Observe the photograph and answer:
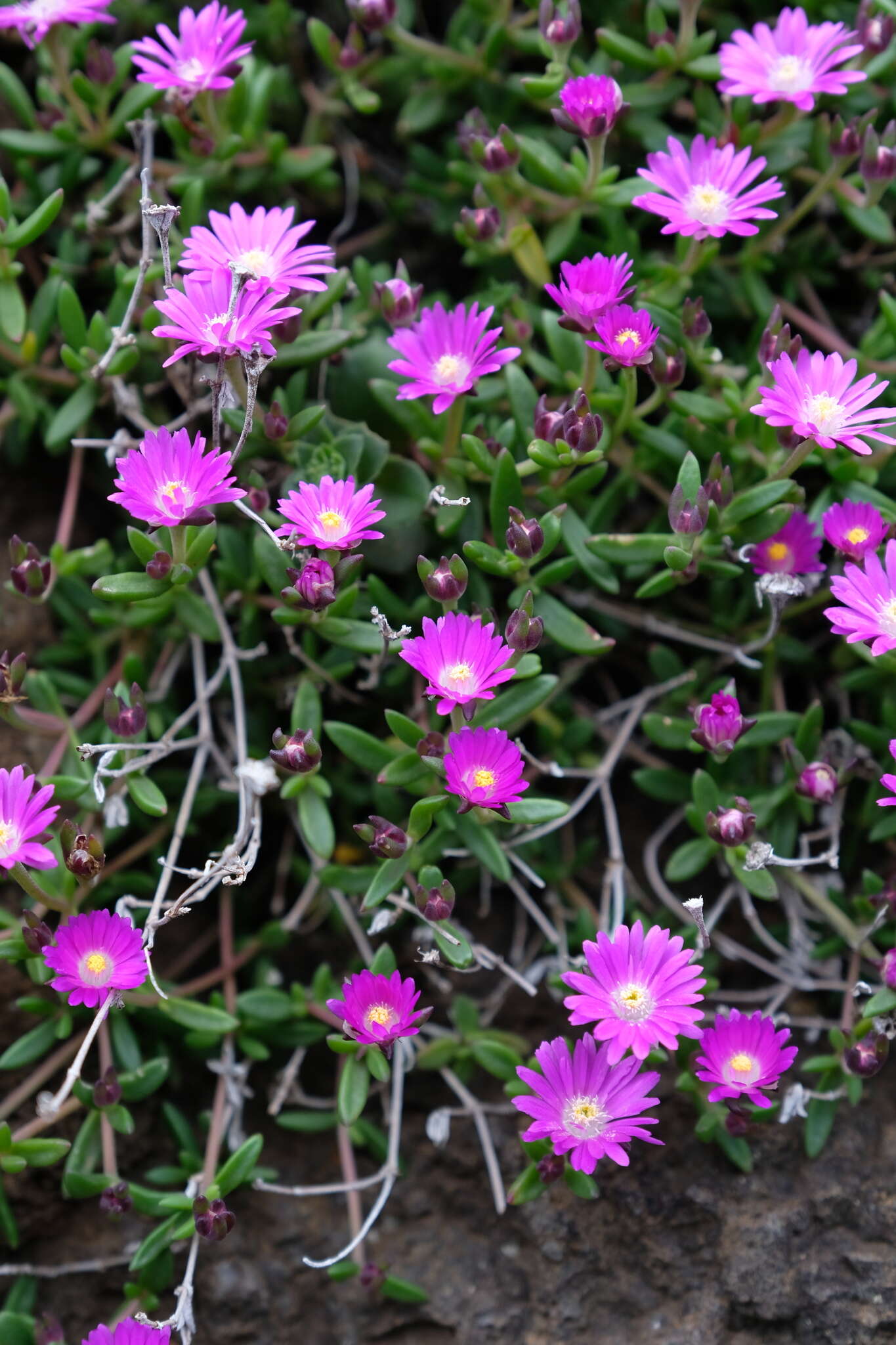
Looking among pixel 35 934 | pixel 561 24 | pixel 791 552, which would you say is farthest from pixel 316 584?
pixel 561 24

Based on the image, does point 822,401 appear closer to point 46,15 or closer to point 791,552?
point 791,552

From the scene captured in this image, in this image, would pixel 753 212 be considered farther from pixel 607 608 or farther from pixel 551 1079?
pixel 551 1079

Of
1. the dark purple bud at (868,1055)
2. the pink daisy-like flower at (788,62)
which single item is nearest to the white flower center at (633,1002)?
the dark purple bud at (868,1055)

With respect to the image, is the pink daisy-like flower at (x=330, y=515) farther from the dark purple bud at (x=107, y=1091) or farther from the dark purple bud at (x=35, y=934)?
the dark purple bud at (x=107, y=1091)

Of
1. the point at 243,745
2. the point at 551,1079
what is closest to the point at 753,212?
the point at 243,745

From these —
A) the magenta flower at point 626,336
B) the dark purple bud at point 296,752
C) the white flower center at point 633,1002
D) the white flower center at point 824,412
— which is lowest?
the white flower center at point 633,1002

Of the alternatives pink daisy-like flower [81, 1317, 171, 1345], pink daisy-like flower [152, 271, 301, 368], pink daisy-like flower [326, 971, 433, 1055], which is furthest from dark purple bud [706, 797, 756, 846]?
pink daisy-like flower [81, 1317, 171, 1345]
